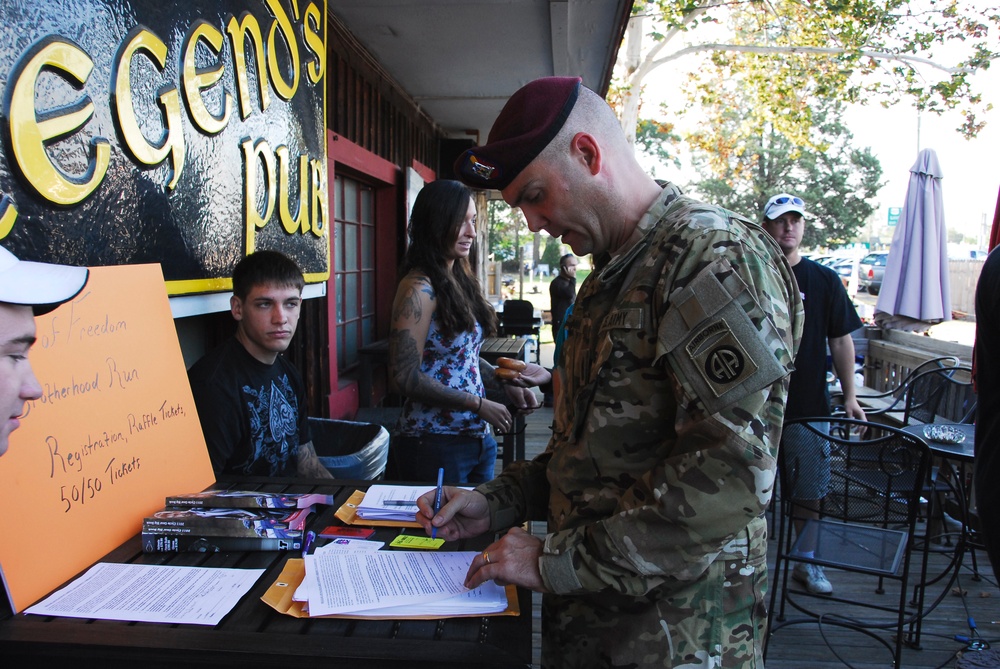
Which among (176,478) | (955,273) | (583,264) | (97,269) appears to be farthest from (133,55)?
(583,264)

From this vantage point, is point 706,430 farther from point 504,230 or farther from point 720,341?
point 504,230

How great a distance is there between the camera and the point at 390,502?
1.60 metres

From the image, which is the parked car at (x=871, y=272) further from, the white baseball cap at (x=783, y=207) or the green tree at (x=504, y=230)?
the white baseball cap at (x=783, y=207)

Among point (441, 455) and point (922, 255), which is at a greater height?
point (922, 255)

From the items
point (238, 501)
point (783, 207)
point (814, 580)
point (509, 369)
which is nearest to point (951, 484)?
point (814, 580)

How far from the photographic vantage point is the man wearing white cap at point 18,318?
2.91 feet

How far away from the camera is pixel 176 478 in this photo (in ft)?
5.13

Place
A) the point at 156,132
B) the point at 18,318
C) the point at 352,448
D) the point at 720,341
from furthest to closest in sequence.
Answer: the point at 352,448, the point at 156,132, the point at 720,341, the point at 18,318

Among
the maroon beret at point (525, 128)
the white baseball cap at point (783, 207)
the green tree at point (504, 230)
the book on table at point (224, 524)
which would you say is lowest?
the book on table at point (224, 524)

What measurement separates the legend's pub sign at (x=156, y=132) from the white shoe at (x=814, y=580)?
3.01 metres

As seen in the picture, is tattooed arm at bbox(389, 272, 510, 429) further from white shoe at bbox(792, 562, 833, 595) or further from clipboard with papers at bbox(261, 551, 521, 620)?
white shoe at bbox(792, 562, 833, 595)

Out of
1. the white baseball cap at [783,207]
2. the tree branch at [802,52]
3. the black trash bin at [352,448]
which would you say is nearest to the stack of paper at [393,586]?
the black trash bin at [352,448]

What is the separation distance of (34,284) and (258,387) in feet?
3.79

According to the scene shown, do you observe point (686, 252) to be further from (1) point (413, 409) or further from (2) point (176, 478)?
(1) point (413, 409)
